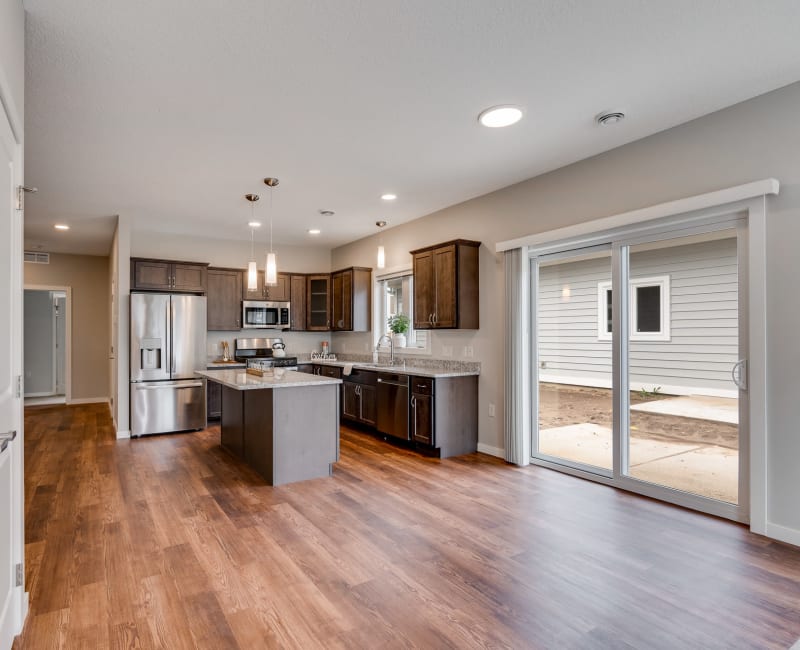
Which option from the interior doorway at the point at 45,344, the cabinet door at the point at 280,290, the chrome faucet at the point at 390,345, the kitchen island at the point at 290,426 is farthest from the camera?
the interior doorway at the point at 45,344

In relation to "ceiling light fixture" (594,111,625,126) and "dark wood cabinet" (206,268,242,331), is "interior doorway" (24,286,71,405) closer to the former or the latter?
"dark wood cabinet" (206,268,242,331)

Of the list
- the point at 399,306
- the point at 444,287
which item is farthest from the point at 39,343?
the point at 444,287

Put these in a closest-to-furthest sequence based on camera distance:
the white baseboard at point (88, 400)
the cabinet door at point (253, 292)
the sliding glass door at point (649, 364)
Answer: the sliding glass door at point (649, 364), the cabinet door at point (253, 292), the white baseboard at point (88, 400)

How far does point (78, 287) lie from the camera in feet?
27.4

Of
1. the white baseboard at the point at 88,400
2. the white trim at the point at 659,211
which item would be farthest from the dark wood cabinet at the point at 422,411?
the white baseboard at the point at 88,400

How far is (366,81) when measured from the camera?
2.70m

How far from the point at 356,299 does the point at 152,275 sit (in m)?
2.67

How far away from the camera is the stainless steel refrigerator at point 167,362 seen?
5723mm

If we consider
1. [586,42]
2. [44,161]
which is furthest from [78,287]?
[586,42]

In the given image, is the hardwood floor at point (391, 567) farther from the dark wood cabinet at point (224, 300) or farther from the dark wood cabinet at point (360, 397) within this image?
the dark wood cabinet at point (224, 300)

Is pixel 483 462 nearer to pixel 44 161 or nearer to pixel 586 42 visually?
pixel 586 42

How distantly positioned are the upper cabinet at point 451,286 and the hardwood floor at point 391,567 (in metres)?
1.61

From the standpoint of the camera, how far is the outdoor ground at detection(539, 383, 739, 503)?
322cm

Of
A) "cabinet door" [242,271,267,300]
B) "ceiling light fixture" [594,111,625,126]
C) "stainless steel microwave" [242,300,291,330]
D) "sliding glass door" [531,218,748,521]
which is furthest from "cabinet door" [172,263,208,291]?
"ceiling light fixture" [594,111,625,126]
